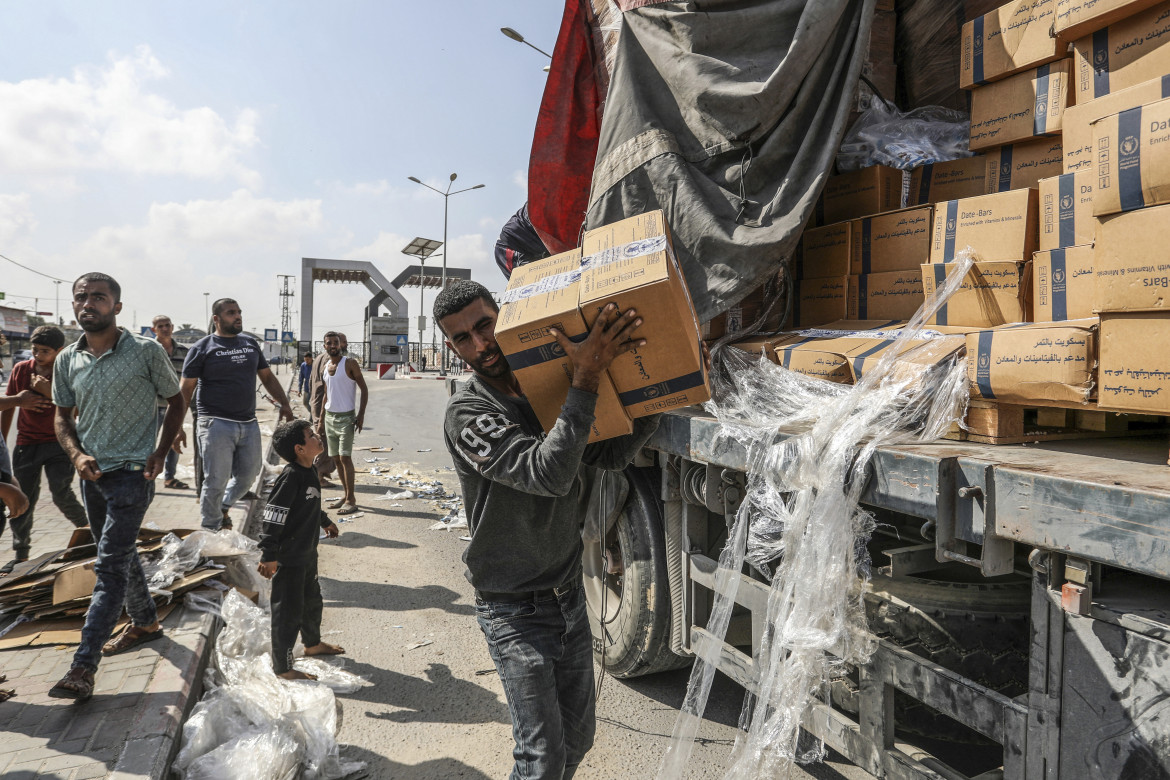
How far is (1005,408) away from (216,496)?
5223mm

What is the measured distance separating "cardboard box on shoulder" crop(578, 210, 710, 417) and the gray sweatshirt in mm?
176

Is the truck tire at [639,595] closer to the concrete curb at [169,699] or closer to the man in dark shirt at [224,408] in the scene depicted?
the concrete curb at [169,699]

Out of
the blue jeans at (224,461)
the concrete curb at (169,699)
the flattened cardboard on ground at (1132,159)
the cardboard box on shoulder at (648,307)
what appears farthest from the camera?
the blue jeans at (224,461)

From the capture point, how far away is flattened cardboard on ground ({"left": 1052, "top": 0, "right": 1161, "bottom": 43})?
6.75 ft

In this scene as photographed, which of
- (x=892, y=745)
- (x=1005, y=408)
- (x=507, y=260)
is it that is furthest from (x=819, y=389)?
(x=507, y=260)

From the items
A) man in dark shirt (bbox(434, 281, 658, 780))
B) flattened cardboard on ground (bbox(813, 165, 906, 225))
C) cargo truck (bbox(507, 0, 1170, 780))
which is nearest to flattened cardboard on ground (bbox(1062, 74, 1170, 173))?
flattened cardboard on ground (bbox(813, 165, 906, 225))

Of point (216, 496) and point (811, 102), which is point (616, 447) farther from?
point (216, 496)

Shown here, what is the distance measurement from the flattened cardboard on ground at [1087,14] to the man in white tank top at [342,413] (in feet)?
21.4

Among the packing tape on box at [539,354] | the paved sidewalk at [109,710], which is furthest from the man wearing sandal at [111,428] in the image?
the packing tape on box at [539,354]

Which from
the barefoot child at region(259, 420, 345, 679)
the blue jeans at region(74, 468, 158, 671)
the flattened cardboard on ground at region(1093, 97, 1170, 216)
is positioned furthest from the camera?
the barefoot child at region(259, 420, 345, 679)

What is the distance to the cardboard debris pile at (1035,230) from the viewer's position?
5.49 feet

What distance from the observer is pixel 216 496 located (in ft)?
17.4

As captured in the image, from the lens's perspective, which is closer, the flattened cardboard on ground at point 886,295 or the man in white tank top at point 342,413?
the flattened cardboard on ground at point 886,295

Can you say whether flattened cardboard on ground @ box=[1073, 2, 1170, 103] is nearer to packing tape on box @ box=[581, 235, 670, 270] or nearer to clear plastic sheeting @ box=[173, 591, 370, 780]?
packing tape on box @ box=[581, 235, 670, 270]
